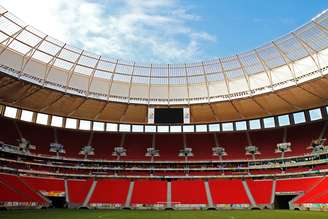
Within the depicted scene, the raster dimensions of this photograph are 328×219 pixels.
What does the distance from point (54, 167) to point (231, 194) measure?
27.8m

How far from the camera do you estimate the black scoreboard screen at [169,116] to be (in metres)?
52.7

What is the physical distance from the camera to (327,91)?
4375 cm

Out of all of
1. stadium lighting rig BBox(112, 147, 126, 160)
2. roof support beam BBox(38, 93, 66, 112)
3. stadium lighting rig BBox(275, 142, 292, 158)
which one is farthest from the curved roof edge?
stadium lighting rig BBox(275, 142, 292, 158)

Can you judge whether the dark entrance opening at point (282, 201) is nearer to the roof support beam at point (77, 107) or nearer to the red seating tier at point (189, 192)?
the red seating tier at point (189, 192)

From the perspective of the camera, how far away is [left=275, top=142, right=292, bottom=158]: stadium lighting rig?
5150 centimetres

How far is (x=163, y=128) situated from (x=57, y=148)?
18.9 m

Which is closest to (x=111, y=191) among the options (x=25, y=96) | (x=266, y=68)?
(x=25, y=96)

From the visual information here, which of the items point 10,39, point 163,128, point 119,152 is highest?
point 10,39

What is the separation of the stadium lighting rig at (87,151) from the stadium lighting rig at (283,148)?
3085cm

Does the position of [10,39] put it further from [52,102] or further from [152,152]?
[152,152]

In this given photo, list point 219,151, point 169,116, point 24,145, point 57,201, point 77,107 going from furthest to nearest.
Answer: point 219,151, point 169,116, point 77,107, point 24,145, point 57,201

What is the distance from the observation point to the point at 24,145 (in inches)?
1941

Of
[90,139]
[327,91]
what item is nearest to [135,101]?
[90,139]

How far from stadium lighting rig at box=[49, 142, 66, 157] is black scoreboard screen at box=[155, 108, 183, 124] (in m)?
16.4
